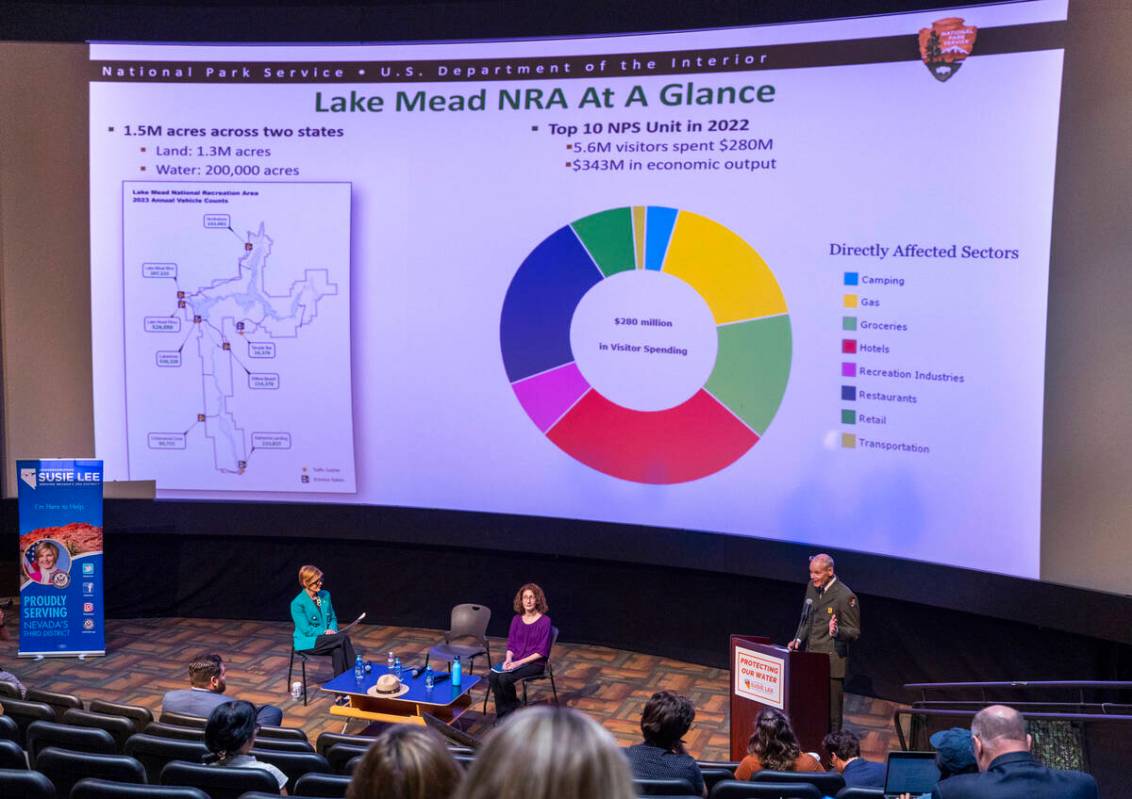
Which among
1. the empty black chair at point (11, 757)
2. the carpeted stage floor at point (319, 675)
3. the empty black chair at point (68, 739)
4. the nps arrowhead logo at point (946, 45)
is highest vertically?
the nps arrowhead logo at point (946, 45)

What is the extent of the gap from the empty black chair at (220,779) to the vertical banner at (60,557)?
5.12 m

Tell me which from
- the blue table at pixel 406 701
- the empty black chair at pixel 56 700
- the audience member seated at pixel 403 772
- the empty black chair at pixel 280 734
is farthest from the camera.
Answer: the blue table at pixel 406 701

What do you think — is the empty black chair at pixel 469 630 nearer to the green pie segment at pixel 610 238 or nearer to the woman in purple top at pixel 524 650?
the woman in purple top at pixel 524 650

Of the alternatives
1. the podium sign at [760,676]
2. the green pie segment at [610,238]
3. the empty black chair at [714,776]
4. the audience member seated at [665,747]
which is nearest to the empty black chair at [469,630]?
the podium sign at [760,676]

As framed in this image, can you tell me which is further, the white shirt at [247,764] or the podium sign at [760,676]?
the podium sign at [760,676]

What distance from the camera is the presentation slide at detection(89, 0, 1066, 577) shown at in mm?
6672

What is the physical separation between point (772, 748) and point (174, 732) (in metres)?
2.48

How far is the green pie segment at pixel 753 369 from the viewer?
7535mm

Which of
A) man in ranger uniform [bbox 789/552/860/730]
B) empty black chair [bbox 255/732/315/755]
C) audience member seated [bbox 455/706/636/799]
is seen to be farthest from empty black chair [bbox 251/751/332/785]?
audience member seated [bbox 455/706/636/799]

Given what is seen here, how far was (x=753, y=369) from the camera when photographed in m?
7.67

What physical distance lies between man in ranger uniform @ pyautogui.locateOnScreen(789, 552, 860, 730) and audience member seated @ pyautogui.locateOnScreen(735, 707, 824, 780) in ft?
6.09

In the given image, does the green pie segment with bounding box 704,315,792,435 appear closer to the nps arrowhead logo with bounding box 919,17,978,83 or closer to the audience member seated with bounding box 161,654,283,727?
the nps arrowhead logo with bounding box 919,17,978,83

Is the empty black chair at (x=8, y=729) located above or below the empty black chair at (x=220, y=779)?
below

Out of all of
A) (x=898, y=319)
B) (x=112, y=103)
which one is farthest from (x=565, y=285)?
(x=112, y=103)
